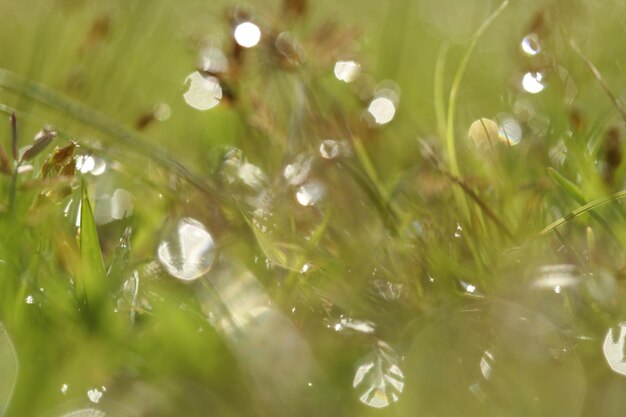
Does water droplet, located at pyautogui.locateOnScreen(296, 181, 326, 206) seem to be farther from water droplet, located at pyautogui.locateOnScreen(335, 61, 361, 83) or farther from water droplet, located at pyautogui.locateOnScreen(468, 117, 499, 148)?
water droplet, located at pyautogui.locateOnScreen(335, 61, 361, 83)

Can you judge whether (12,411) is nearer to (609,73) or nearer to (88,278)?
(88,278)

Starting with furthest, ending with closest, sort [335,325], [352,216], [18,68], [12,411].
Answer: [18,68], [352,216], [335,325], [12,411]

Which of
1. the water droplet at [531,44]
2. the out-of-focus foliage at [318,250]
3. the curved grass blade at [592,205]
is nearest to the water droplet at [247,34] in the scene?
the out-of-focus foliage at [318,250]

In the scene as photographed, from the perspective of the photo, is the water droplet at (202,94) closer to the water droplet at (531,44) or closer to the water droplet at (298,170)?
the water droplet at (298,170)

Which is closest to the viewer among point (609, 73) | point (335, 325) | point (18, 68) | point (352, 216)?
point (335, 325)

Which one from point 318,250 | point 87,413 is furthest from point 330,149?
point 87,413

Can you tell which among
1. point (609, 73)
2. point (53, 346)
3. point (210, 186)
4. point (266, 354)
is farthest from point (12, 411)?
point (609, 73)

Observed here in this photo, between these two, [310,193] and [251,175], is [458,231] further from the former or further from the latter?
[251,175]
